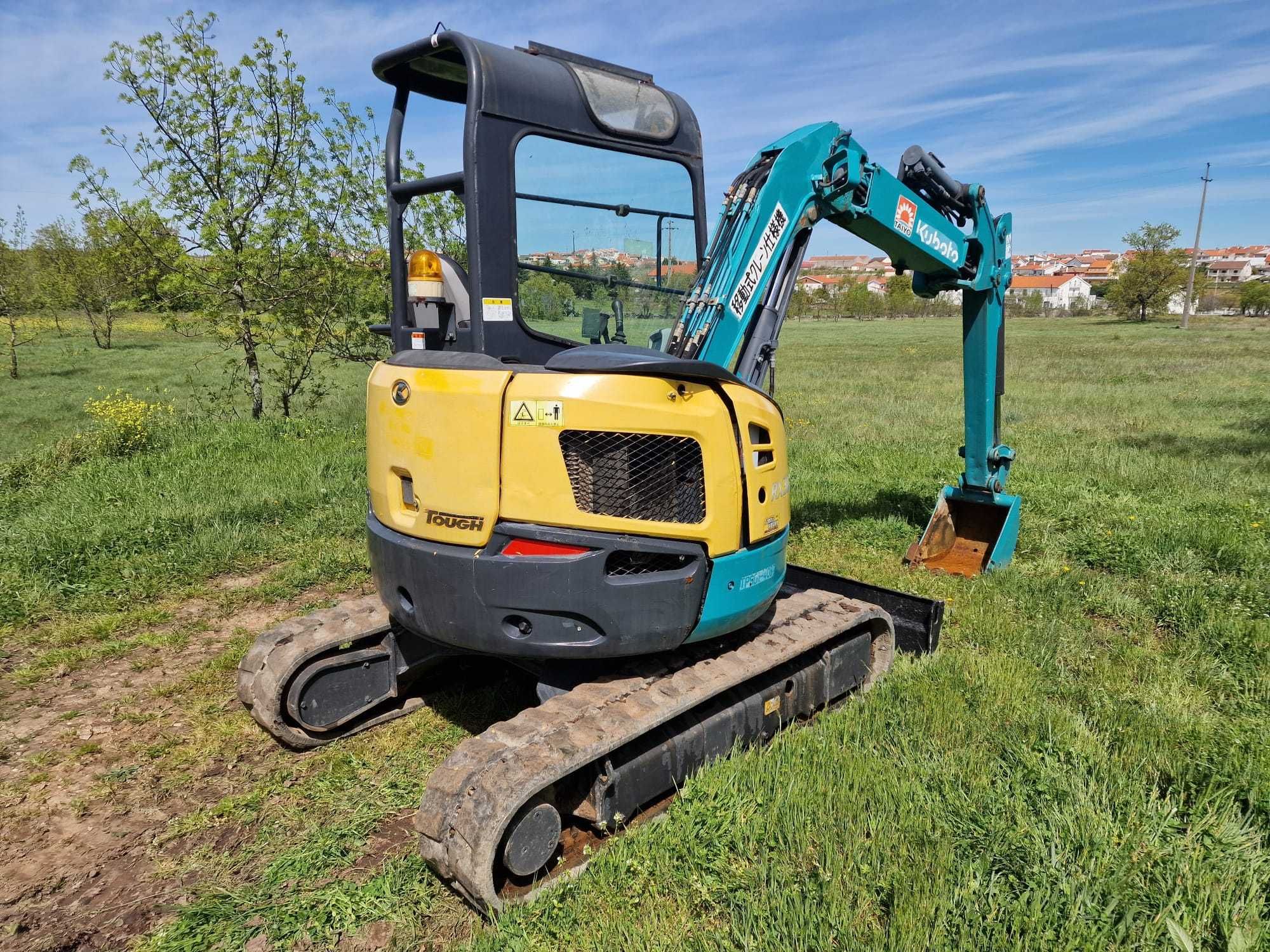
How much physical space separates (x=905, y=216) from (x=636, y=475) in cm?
296

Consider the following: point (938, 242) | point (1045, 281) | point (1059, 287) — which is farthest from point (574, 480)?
point (1045, 281)

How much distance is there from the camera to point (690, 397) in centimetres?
325

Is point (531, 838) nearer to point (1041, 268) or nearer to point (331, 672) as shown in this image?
point (331, 672)

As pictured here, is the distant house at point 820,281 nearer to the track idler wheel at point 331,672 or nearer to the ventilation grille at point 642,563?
the track idler wheel at point 331,672

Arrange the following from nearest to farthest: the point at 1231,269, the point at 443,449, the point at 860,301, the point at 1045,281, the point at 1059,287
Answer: the point at 443,449, the point at 860,301, the point at 1059,287, the point at 1045,281, the point at 1231,269

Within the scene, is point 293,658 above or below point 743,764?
above

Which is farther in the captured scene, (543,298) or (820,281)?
(820,281)

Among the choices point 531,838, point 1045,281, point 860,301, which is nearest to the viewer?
point 531,838

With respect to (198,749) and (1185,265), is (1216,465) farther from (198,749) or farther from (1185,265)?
Answer: (1185,265)

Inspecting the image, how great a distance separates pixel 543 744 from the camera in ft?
9.62

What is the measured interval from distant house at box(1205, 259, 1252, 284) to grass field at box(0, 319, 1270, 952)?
176 meters

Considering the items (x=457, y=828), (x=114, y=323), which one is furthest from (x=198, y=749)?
(x=114, y=323)

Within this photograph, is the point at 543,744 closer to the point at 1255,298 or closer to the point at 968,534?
the point at 968,534

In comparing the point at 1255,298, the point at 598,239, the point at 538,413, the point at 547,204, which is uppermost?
the point at 1255,298
